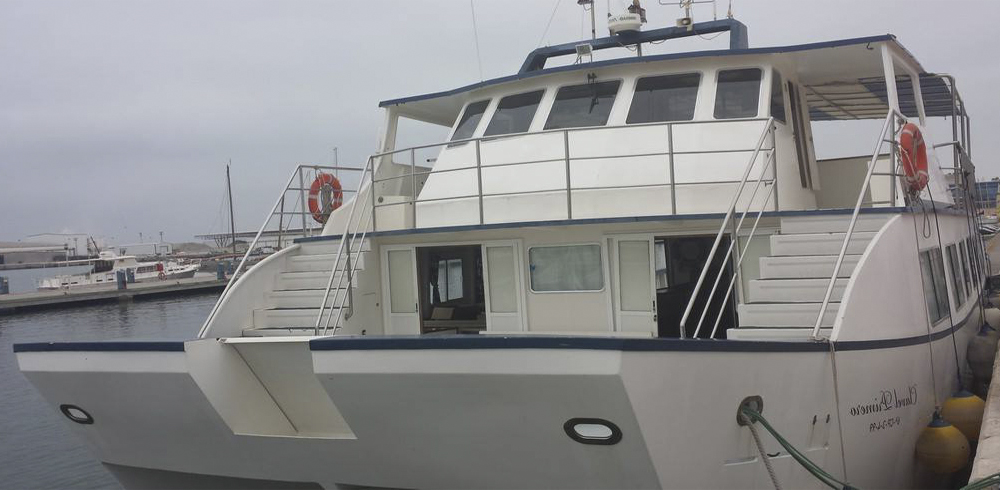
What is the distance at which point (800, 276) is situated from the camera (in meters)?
6.70

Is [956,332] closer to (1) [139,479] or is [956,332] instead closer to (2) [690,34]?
(2) [690,34]

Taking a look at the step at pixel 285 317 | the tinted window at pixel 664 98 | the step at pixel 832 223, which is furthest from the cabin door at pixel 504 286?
the step at pixel 832 223

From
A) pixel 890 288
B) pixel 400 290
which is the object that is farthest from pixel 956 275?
pixel 400 290

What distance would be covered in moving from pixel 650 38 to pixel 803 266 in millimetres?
5631

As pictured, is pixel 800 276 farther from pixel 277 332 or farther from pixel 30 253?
pixel 30 253

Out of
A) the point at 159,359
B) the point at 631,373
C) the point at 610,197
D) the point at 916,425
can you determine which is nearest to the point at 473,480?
the point at 631,373

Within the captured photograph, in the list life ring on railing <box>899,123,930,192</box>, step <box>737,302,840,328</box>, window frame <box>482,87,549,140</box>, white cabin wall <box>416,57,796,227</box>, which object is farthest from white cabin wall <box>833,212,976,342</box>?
window frame <box>482,87,549,140</box>

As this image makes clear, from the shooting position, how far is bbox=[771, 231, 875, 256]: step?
6.86 metres

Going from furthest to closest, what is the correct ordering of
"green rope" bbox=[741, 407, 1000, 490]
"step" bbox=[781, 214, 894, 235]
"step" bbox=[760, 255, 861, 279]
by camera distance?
"step" bbox=[781, 214, 894, 235] < "step" bbox=[760, 255, 861, 279] < "green rope" bbox=[741, 407, 1000, 490]

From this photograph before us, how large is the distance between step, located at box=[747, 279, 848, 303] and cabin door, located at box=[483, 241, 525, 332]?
225 cm

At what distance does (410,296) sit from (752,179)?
356 cm

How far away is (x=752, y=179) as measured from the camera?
805 centimetres

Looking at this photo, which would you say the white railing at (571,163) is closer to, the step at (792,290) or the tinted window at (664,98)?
the tinted window at (664,98)

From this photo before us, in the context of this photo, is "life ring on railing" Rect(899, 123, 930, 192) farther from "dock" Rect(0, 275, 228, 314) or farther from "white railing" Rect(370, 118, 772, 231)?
"dock" Rect(0, 275, 228, 314)
